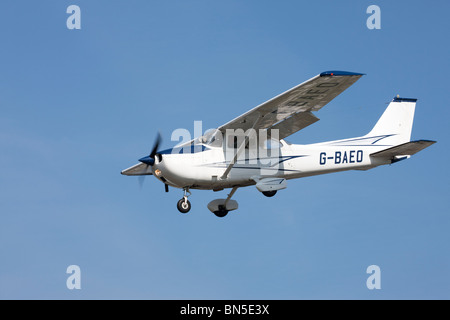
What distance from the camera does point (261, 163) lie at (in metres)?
19.9

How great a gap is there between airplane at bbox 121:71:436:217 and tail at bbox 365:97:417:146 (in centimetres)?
62

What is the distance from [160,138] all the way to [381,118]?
7010mm

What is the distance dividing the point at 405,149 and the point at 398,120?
162 centimetres

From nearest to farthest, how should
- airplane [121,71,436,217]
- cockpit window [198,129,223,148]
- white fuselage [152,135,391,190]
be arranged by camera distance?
airplane [121,71,436,217] < white fuselage [152,135,391,190] < cockpit window [198,129,223,148]

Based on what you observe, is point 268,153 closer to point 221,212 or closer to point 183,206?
point 221,212

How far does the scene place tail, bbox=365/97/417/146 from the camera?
72.6ft

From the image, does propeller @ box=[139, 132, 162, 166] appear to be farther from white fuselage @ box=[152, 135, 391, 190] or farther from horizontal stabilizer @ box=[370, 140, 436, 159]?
horizontal stabilizer @ box=[370, 140, 436, 159]

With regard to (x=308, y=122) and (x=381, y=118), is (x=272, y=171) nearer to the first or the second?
(x=308, y=122)

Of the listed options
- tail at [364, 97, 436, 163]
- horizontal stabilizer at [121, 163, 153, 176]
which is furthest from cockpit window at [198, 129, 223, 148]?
tail at [364, 97, 436, 163]

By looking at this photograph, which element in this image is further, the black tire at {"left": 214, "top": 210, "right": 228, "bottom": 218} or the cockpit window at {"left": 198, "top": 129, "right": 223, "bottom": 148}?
the black tire at {"left": 214, "top": 210, "right": 228, "bottom": 218}

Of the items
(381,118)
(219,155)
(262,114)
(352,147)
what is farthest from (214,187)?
(381,118)

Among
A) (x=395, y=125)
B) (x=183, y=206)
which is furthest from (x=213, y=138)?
(x=395, y=125)

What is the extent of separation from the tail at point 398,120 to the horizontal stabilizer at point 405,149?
0.99 m

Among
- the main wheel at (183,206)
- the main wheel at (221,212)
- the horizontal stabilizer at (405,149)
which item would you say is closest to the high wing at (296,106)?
the main wheel at (183,206)
